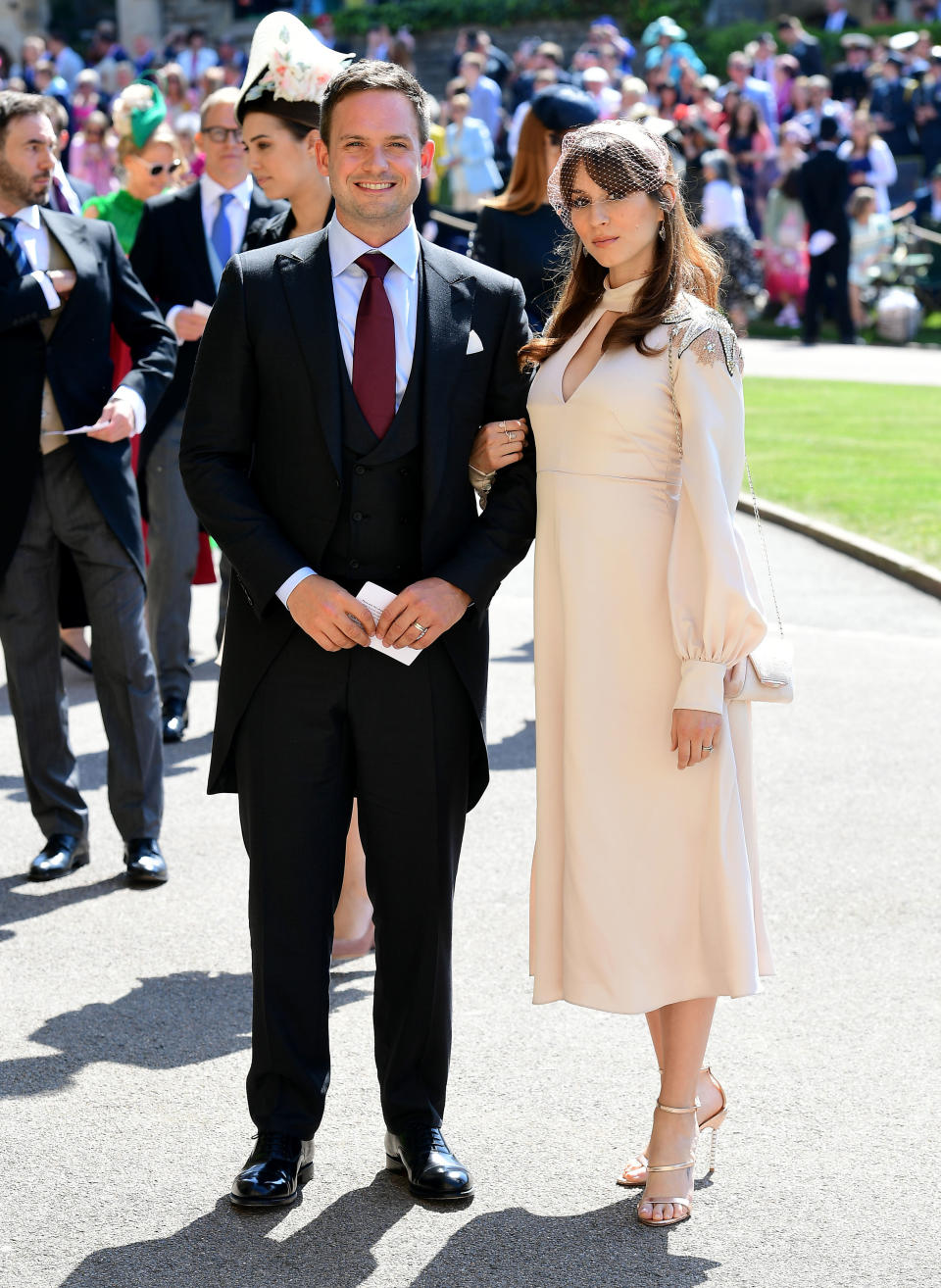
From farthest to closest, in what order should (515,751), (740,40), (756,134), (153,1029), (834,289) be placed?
1. (740,40)
2. (756,134)
3. (834,289)
4. (515,751)
5. (153,1029)

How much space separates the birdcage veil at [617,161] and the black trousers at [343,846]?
981 mm

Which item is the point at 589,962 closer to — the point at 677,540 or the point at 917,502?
the point at 677,540

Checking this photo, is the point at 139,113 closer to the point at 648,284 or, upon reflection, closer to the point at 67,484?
the point at 67,484

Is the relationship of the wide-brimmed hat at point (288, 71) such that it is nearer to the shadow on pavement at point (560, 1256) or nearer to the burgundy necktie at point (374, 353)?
the burgundy necktie at point (374, 353)

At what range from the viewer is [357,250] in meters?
3.59

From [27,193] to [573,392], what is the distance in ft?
8.54

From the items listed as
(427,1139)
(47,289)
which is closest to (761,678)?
(427,1139)

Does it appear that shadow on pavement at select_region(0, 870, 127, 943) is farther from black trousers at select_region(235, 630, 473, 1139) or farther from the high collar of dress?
the high collar of dress

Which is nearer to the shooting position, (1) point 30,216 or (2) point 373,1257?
(2) point 373,1257

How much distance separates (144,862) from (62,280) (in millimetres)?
1805

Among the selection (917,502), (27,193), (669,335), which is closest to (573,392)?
(669,335)

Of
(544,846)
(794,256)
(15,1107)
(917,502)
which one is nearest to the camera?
(544,846)

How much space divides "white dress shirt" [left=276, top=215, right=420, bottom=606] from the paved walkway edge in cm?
564

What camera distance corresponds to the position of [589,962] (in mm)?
3658
